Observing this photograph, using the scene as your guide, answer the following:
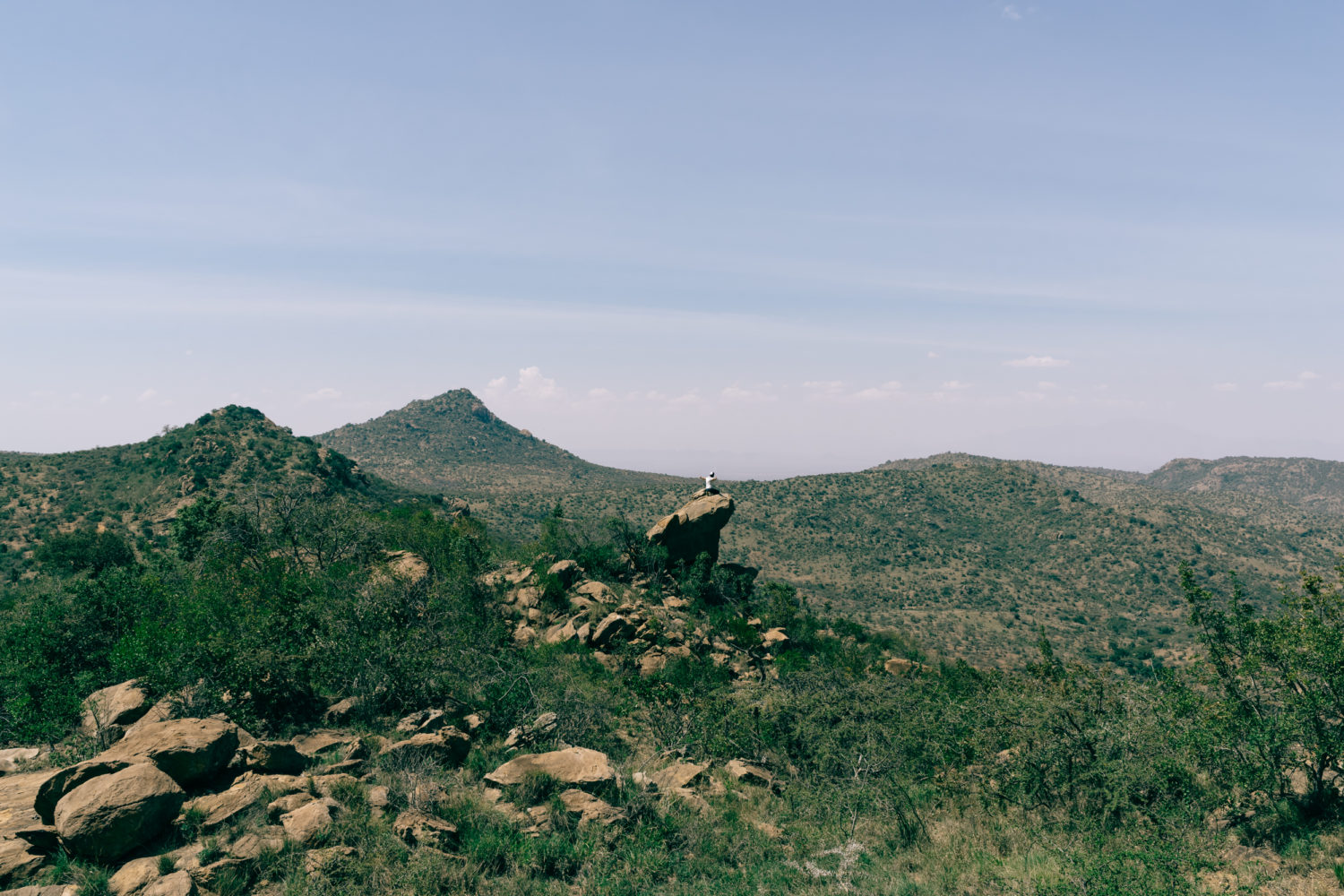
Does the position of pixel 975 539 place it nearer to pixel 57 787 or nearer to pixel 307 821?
pixel 307 821

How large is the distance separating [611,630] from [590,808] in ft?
65.7

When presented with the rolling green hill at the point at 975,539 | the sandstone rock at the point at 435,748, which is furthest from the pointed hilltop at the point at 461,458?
the sandstone rock at the point at 435,748

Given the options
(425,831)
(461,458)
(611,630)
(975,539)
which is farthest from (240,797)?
(461,458)

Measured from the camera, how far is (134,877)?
11461 mm

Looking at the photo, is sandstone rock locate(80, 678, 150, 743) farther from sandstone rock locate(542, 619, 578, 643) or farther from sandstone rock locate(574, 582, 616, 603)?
sandstone rock locate(574, 582, 616, 603)

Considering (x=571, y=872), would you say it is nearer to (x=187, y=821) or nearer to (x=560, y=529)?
(x=187, y=821)

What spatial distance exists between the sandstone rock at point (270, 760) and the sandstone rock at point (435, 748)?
232cm

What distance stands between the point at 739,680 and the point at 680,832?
72.1 feet

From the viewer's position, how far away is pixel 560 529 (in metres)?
52.8

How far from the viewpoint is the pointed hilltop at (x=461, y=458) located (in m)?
138

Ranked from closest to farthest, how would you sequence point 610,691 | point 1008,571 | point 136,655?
point 136,655, point 610,691, point 1008,571

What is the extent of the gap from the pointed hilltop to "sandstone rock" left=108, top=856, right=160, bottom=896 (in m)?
110

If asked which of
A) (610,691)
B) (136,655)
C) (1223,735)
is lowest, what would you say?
(610,691)

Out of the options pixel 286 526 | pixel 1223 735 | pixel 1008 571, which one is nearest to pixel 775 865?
pixel 1223 735
